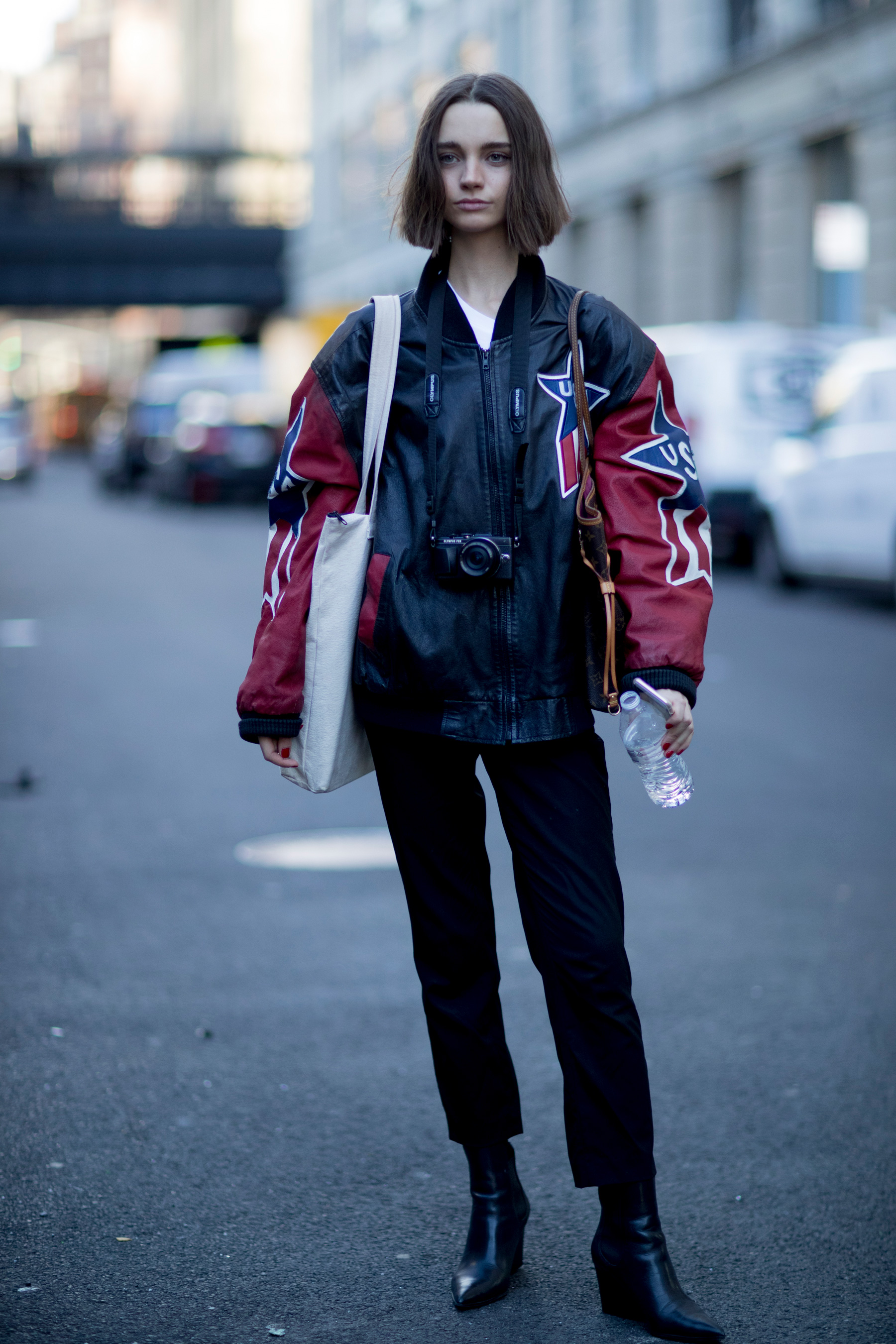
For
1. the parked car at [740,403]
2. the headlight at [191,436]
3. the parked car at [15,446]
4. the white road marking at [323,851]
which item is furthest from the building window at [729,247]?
the white road marking at [323,851]

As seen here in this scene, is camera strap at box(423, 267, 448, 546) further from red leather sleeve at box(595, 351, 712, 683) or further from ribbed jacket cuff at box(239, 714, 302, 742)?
ribbed jacket cuff at box(239, 714, 302, 742)

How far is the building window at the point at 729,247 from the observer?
3011 centimetres

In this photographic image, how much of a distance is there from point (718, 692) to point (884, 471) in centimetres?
420

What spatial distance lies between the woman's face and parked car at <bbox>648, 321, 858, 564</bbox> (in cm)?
1405

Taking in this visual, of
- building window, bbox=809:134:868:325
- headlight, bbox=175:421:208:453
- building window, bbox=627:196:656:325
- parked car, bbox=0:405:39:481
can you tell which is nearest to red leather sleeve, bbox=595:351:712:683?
building window, bbox=809:134:868:325

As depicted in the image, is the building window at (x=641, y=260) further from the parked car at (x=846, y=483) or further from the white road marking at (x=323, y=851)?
the white road marking at (x=323, y=851)

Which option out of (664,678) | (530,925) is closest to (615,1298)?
(530,925)

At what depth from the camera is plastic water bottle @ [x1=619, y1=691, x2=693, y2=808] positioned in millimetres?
3008

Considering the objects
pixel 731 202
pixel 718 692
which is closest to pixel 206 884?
pixel 718 692

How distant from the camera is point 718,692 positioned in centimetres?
1010

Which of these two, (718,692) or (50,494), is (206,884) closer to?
(718,692)

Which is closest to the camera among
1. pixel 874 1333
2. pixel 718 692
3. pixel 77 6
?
pixel 874 1333

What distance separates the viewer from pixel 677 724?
300 cm

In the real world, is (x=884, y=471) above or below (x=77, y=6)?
below
